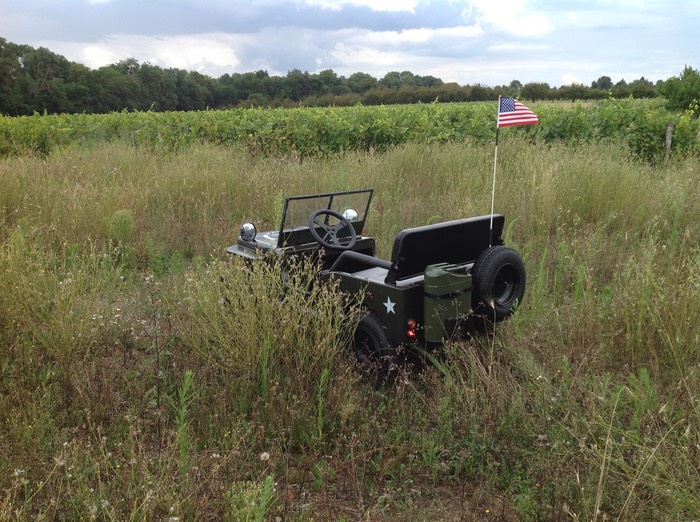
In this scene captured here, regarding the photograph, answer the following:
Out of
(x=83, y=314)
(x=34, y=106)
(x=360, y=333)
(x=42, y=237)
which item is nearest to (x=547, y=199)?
(x=360, y=333)

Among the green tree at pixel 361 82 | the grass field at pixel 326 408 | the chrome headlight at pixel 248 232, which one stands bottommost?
the grass field at pixel 326 408

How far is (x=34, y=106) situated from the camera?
144ft

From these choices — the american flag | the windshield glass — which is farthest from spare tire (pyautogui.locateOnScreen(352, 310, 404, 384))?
the american flag

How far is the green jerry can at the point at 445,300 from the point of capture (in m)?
3.75

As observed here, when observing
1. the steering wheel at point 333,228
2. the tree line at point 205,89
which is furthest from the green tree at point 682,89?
the steering wheel at point 333,228

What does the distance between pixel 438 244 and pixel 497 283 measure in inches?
24.5

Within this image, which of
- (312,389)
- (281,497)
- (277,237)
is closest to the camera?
(281,497)

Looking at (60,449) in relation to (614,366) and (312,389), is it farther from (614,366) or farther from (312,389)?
(614,366)

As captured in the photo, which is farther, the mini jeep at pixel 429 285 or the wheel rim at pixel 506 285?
the wheel rim at pixel 506 285

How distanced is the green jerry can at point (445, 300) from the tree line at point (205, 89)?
3255 cm

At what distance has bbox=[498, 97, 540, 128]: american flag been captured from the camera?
5453 mm

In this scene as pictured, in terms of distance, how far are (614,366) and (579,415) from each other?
94cm

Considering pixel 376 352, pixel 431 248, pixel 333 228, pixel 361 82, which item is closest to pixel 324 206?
pixel 333 228

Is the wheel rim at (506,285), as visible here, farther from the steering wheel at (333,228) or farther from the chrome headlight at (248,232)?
the chrome headlight at (248,232)
